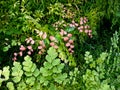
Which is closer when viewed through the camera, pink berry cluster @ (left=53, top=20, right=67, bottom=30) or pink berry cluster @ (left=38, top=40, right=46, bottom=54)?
pink berry cluster @ (left=38, top=40, right=46, bottom=54)

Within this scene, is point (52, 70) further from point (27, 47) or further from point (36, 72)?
point (27, 47)

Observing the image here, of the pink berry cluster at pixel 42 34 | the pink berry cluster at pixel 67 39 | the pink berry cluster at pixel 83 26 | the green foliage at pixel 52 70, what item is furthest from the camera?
the pink berry cluster at pixel 83 26

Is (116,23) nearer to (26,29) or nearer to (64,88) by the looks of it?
(26,29)

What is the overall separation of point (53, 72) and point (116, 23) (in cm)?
228

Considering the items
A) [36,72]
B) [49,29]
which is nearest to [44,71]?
[36,72]

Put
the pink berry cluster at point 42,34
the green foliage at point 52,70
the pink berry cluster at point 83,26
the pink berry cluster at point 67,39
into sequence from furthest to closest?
the pink berry cluster at point 83,26 → the pink berry cluster at point 67,39 → the pink berry cluster at point 42,34 → the green foliage at point 52,70

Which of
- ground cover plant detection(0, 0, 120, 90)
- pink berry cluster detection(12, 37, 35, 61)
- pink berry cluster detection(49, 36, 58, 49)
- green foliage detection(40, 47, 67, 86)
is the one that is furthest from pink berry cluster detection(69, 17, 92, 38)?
green foliage detection(40, 47, 67, 86)

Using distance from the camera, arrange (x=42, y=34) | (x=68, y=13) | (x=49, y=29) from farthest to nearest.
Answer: (x=68, y=13), (x=49, y=29), (x=42, y=34)

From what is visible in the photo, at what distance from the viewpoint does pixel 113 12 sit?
128 inches

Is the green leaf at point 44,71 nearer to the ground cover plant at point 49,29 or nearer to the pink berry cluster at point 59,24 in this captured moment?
the ground cover plant at point 49,29

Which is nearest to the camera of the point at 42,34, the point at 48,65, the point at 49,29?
the point at 48,65

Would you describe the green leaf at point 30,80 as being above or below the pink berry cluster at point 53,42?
below

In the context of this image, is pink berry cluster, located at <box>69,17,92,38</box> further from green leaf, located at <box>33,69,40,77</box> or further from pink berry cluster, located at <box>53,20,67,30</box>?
green leaf, located at <box>33,69,40,77</box>

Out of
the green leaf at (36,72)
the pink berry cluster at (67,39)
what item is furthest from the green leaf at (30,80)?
the pink berry cluster at (67,39)
